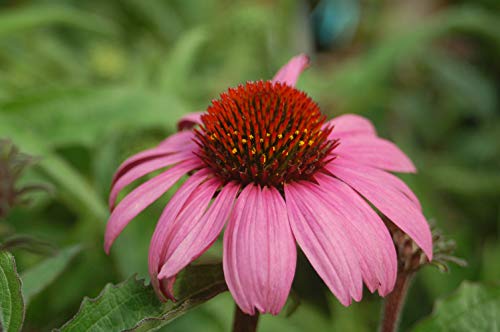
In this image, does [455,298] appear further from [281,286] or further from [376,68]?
[376,68]

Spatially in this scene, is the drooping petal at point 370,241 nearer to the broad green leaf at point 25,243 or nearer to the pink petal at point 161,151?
the pink petal at point 161,151

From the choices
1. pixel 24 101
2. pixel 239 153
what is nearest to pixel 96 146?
pixel 24 101

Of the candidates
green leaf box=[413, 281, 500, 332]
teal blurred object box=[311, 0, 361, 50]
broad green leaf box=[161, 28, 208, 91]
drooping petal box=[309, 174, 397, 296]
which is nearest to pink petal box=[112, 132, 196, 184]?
drooping petal box=[309, 174, 397, 296]

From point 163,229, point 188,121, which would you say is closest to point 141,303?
point 163,229

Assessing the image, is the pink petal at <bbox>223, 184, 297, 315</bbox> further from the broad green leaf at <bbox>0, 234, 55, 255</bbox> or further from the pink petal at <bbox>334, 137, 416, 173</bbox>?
the broad green leaf at <bbox>0, 234, 55, 255</bbox>

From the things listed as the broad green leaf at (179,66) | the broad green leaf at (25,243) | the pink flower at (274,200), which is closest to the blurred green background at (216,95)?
the broad green leaf at (179,66)

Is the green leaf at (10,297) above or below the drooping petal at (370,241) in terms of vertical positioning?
above
